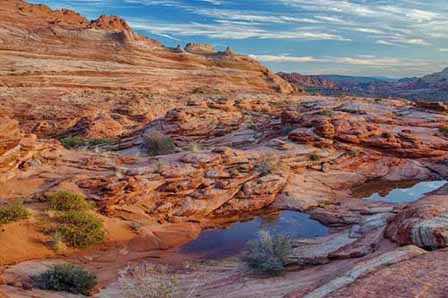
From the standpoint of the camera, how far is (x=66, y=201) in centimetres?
1398

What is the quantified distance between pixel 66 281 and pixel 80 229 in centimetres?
362

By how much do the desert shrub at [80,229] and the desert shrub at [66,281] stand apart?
10.1 feet

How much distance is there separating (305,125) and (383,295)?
18124 millimetres

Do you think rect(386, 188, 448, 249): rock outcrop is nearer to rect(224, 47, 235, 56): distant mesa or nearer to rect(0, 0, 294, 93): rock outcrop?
rect(0, 0, 294, 93): rock outcrop

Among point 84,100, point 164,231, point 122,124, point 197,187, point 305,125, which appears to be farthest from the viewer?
point 84,100

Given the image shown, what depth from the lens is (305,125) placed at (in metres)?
23.7

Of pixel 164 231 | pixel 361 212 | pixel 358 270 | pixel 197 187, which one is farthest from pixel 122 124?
pixel 358 270

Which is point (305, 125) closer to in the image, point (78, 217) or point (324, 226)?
point (324, 226)

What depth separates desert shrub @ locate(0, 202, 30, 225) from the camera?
12734 millimetres

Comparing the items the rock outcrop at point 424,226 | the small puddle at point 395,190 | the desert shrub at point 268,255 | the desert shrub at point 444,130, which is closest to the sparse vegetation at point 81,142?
the small puddle at point 395,190

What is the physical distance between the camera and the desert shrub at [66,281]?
32.2 ft

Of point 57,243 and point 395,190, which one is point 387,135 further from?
point 57,243

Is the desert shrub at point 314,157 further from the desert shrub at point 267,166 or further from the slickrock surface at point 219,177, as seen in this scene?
the desert shrub at point 267,166

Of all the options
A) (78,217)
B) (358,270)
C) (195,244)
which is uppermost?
(358,270)
